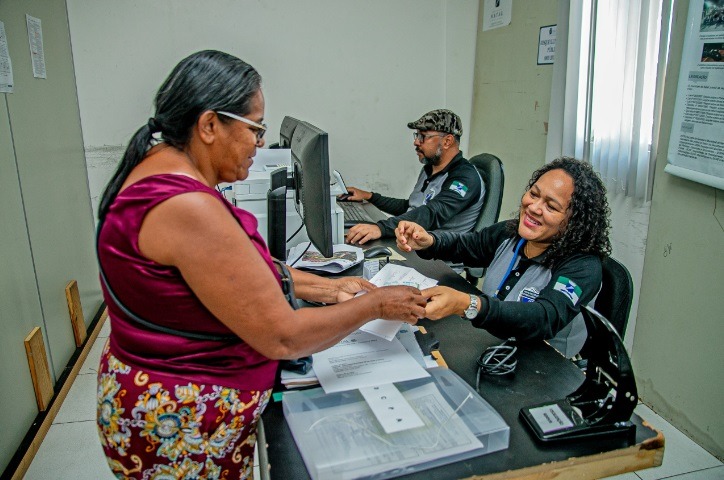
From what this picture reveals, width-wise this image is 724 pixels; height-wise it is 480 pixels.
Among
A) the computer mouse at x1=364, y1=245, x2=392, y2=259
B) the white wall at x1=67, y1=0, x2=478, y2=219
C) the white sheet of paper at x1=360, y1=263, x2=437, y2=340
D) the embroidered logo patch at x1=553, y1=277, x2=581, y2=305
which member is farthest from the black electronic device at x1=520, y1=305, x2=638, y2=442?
the white wall at x1=67, y1=0, x2=478, y2=219

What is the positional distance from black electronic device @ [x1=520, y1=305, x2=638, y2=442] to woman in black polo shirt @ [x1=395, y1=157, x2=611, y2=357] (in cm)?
27

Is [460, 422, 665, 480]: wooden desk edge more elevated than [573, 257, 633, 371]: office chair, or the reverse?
[573, 257, 633, 371]: office chair

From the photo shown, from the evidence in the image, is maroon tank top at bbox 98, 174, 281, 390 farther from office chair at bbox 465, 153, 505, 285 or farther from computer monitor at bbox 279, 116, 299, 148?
office chair at bbox 465, 153, 505, 285

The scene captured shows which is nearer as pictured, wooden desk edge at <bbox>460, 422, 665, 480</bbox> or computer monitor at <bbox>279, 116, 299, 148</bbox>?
wooden desk edge at <bbox>460, 422, 665, 480</bbox>

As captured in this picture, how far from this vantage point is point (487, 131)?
3.57 m

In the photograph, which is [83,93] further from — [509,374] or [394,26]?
[509,374]

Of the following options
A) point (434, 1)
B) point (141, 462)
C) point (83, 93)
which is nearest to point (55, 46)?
point (83, 93)

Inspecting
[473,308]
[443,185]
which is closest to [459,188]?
[443,185]

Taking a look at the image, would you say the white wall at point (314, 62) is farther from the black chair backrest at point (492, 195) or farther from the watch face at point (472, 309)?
the watch face at point (472, 309)

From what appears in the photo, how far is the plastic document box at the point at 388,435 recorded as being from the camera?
87cm

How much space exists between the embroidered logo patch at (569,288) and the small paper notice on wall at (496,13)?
2.30 metres

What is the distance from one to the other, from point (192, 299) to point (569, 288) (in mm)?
992

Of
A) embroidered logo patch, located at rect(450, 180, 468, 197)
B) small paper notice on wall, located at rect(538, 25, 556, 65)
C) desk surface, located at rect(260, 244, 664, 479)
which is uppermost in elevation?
small paper notice on wall, located at rect(538, 25, 556, 65)

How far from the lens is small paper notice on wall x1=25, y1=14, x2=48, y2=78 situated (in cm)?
241
